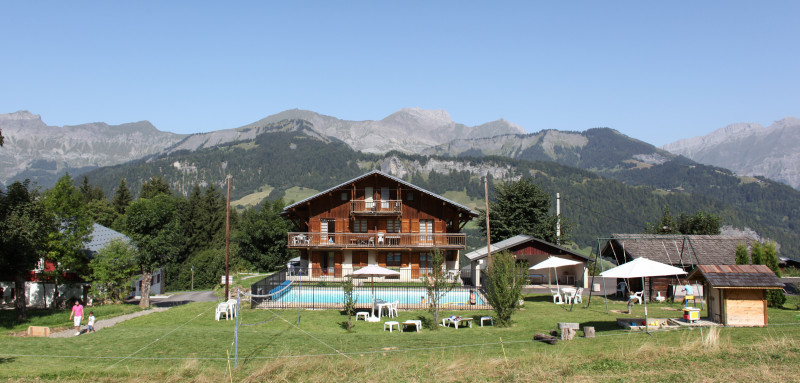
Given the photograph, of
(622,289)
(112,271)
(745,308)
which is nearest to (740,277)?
(745,308)

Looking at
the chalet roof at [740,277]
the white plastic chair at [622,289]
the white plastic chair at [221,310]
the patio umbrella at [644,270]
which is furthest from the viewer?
the white plastic chair at [622,289]

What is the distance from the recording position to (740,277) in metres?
17.2

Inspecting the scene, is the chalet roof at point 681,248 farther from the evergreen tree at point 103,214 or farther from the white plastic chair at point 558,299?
the evergreen tree at point 103,214

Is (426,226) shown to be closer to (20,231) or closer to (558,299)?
(558,299)

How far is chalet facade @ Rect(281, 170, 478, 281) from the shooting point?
40.3 m

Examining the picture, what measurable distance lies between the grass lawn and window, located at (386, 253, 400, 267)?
19870 millimetres

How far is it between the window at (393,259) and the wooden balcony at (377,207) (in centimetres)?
311

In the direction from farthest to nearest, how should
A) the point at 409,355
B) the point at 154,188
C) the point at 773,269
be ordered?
1. the point at 154,188
2. the point at 773,269
3. the point at 409,355

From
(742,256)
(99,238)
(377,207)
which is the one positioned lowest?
(742,256)

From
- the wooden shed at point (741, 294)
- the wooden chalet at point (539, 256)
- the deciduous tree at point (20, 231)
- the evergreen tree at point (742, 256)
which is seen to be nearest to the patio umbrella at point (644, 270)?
the wooden shed at point (741, 294)

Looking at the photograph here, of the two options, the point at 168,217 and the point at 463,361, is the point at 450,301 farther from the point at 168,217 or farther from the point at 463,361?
the point at 168,217

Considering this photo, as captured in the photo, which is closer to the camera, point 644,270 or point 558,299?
point 644,270

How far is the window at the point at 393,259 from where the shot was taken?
1618 inches

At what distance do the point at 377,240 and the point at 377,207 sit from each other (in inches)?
112
